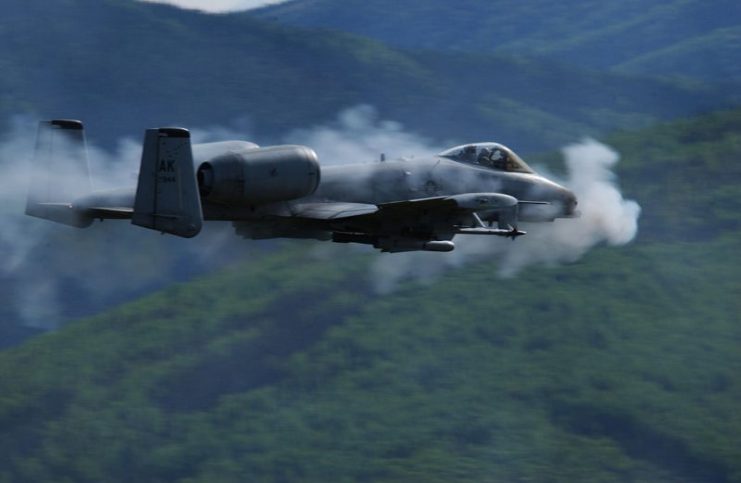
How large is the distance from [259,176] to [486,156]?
26.5ft

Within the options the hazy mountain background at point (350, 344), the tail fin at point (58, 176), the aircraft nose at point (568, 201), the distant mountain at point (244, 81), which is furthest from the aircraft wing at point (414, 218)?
the distant mountain at point (244, 81)

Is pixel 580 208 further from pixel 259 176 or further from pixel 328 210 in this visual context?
pixel 259 176

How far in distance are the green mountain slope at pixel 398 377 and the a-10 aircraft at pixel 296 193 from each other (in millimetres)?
74554

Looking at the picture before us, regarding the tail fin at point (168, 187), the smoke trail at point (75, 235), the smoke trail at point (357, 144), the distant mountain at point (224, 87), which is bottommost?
the tail fin at point (168, 187)

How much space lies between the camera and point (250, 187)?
91.2 feet

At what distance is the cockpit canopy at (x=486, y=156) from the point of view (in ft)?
108

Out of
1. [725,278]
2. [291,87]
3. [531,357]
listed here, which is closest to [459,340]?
[531,357]

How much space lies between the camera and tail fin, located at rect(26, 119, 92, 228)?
29219 mm

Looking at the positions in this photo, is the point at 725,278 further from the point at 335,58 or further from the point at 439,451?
the point at 335,58

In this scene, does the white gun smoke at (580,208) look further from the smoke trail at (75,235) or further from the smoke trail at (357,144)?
the smoke trail at (75,235)

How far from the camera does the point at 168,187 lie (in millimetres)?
26219

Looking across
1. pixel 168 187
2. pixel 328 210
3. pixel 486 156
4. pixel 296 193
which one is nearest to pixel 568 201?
pixel 486 156

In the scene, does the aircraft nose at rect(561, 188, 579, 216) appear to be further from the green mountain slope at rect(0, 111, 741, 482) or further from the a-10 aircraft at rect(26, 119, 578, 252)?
the green mountain slope at rect(0, 111, 741, 482)

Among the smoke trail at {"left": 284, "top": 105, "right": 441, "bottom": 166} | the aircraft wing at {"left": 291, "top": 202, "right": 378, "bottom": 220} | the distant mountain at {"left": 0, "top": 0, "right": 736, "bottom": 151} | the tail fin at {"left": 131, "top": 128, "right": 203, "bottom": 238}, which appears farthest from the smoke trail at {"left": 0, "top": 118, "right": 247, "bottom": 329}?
the distant mountain at {"left": 0, "top": 0, "right": 736, "bottom": 151}
